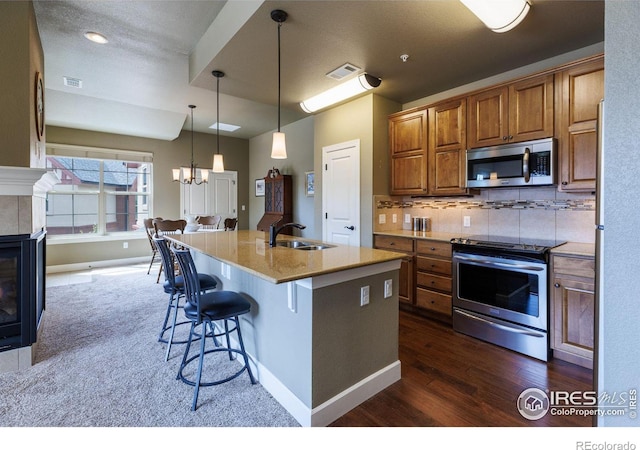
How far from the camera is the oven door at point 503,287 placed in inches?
97.7

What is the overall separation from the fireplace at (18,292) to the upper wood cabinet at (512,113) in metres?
4.06

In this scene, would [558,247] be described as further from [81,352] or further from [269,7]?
[81,352]

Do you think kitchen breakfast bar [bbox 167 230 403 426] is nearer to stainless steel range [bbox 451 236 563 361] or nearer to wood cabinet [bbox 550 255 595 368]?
stainless steel range [bbox 451 236 563 361]

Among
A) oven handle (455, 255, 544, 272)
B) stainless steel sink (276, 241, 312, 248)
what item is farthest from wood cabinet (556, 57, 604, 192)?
stainless steel sink (276, 241, 312, 248)

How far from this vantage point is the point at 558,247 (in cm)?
254

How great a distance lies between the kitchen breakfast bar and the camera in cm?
170

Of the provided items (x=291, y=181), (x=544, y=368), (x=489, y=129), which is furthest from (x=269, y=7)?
(x=291, y=181)

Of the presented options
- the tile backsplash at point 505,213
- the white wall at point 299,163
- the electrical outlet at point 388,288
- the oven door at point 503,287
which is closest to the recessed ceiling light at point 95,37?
the tile backsplash at point 505,213

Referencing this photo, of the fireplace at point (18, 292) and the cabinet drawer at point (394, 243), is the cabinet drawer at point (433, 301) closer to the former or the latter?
the cabinet drawer at point (394, 243)

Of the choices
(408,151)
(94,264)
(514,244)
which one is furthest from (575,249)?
(94,264)

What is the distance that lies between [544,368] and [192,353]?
2.78m

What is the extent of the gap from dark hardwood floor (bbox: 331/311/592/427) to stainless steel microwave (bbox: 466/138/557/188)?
4.93ft

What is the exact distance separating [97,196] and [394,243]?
592 centimetres

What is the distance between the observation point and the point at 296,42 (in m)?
2.61
